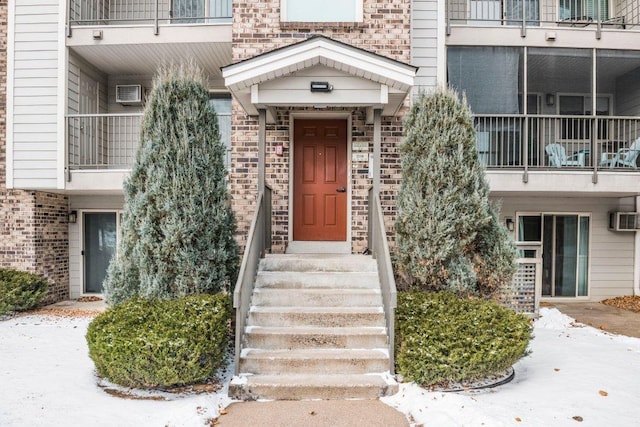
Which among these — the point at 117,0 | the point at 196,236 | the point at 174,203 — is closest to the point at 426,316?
the point at 196,236

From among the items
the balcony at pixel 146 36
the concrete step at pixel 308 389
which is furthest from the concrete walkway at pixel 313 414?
the balcony at pixel 146 36

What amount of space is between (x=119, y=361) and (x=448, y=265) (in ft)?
12.3

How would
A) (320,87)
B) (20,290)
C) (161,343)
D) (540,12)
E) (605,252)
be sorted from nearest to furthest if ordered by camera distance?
1. (161,343)
2. (320,87)
3. (20,290)
4. (605,252)
5. (540,12)

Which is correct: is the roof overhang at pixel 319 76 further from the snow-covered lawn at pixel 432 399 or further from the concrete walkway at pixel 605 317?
the concrete walkway at pixel 605 317

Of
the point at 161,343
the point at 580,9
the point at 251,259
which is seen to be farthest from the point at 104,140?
the point at 580,9

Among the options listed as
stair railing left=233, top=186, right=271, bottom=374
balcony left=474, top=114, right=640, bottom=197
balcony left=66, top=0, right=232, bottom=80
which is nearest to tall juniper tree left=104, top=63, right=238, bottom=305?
stair railing left=233, top=186, right=271, bottom=374

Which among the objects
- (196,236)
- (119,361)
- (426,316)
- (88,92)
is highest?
(88,92)

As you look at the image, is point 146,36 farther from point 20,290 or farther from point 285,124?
point 20,290

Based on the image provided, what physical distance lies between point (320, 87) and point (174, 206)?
239 cm

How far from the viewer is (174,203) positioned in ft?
16.9

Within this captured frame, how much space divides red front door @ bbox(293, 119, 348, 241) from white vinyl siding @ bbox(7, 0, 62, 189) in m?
5.04

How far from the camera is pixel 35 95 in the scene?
349 inches

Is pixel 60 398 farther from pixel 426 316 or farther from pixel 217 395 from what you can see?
pixel 426 316

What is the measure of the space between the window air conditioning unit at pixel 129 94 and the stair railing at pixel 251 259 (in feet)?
15.9
